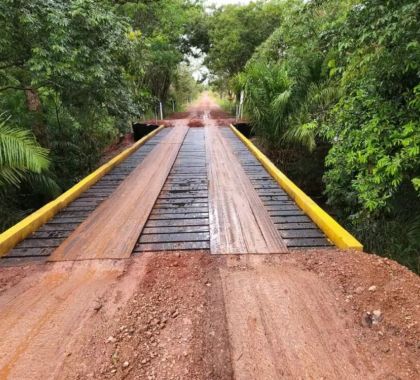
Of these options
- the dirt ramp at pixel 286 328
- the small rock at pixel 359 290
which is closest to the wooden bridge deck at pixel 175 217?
the dirt ramp at pixel 286 328

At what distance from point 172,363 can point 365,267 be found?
5.59 feet

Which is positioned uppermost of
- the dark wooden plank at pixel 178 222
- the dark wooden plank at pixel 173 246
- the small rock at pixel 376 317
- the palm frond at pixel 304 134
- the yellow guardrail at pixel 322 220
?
the palm frond at pixel 304 134

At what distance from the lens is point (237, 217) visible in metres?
3.74

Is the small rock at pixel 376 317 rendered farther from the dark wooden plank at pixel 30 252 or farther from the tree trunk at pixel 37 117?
the tree trunk at pixel 37 117

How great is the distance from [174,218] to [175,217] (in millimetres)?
32

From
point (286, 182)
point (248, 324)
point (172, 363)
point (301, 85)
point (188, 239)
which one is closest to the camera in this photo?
point (172, 363)

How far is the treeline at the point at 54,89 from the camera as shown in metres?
4.09

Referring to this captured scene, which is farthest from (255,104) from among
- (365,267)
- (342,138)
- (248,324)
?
(248,324)

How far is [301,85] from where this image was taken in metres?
6.80

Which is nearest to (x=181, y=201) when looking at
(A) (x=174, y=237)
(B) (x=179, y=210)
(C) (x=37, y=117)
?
(B) (x=179, y=210)

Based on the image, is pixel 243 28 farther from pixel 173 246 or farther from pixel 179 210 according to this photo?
pixel 173 246

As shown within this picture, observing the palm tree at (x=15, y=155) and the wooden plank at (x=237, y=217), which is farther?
the palm tree at (x=15, y=155)

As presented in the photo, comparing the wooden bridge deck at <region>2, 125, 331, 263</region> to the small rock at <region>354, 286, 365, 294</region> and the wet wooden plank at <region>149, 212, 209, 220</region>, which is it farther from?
the small rock at <region>354, 286, 365, 294</region>

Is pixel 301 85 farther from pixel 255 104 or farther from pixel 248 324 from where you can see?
pixel 248 324
